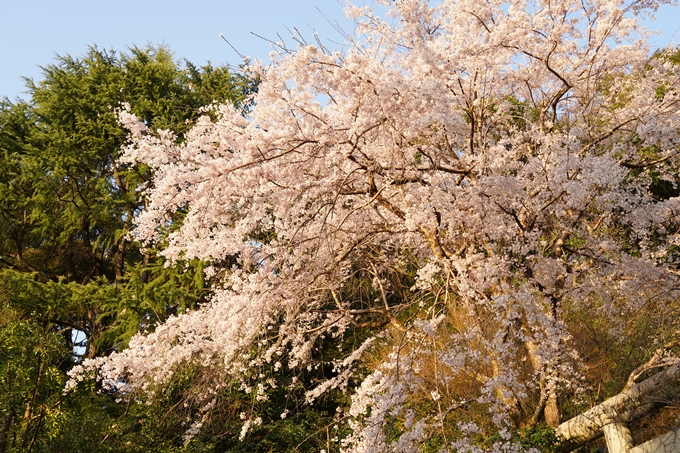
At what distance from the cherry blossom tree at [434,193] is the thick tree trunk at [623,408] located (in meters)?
0.23

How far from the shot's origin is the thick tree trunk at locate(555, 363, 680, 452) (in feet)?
12.9

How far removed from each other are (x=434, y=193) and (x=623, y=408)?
1.95 m

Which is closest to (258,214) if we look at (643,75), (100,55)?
(643,75)

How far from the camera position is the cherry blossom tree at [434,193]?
415 cm

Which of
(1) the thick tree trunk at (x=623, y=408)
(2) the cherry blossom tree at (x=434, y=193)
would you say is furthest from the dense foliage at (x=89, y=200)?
(1) the thick tree trunk at (x=623, y=408)

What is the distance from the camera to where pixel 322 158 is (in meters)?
4.39

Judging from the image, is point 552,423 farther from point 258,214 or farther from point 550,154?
point 258,214

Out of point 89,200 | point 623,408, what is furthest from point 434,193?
point 89,200

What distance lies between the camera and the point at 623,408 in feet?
13.4

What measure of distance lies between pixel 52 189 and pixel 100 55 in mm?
3220

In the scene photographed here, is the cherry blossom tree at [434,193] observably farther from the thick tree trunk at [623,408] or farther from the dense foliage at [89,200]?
the dense foliage at [89,200]

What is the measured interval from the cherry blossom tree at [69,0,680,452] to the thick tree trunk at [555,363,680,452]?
23 centimetres

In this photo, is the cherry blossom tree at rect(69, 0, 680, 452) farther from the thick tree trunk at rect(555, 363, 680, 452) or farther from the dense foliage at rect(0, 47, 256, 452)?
the dense foliage at rect(0, 47, 256, 452)

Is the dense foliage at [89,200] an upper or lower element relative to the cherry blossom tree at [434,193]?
upper
